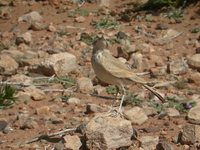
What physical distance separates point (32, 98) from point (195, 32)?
12.9ft

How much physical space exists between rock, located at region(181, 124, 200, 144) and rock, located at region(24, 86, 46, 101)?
7.48ft

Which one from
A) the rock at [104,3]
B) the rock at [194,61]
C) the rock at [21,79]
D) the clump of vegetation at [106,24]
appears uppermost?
the rock at [104,3]

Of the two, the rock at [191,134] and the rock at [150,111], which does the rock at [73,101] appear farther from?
the rock at [191,134]

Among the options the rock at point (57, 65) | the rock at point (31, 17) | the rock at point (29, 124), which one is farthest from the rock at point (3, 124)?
the rock at point (31, 17)

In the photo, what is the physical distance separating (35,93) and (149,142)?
7.13ft

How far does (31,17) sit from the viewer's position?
12.4 metres

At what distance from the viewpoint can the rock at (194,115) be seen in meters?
6.86

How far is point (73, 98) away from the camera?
7.80 meters

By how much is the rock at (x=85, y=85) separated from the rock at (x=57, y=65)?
0.58 meters

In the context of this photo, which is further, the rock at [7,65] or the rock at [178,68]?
the rock at [7,65]

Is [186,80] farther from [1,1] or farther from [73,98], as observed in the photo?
[1,1]

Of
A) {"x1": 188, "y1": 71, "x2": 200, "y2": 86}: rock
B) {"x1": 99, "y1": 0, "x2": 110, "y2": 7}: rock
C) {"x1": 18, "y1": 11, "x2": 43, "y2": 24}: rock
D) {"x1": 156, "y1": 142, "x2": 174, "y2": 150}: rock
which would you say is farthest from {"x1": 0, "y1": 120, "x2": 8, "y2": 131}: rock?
{"x1": 99, "y1": 0, "x2": 110, "y2": 7}: rock

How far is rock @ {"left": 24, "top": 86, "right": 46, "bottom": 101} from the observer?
309 inches

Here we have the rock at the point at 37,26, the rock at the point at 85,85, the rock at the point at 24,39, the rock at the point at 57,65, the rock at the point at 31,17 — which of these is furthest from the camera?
the rock at the point at 31,17
